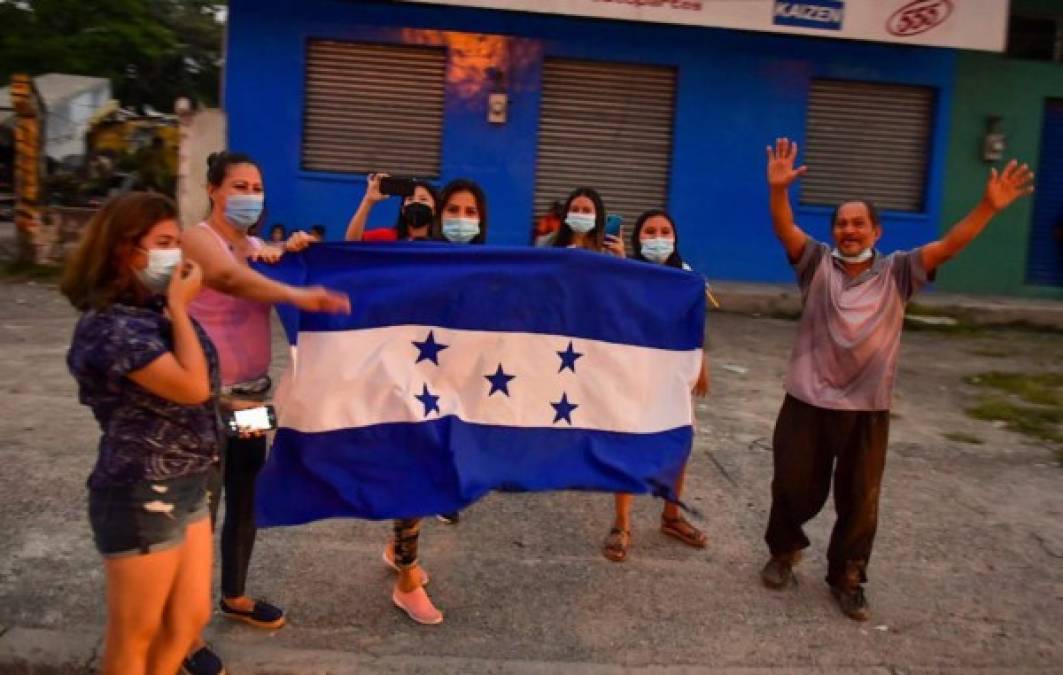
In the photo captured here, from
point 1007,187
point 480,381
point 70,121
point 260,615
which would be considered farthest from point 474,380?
point 70,121

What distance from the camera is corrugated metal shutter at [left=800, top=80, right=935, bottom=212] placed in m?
13.1

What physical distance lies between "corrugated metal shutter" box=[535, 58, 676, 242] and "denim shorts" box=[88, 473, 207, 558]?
10.2m

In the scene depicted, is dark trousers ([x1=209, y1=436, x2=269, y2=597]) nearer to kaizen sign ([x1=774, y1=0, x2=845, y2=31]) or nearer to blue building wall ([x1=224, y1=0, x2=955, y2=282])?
blue building wall ([x1=224, y1=0, x2=955, y2=282])

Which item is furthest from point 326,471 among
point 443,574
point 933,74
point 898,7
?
point 933,74

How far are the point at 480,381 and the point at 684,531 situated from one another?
1.53m

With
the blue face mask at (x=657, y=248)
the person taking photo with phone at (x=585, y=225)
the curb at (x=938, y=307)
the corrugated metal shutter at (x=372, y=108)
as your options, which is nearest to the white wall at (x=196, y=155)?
the corrugated metal shutter at (x=372, y=108)

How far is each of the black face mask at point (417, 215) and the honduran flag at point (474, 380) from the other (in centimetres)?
61

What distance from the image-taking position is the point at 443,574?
4730mm

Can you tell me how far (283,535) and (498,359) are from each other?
1531 mm

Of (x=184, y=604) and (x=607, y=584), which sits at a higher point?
(x=184, y=604)

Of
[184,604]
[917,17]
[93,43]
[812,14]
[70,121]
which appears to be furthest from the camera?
[93,43]

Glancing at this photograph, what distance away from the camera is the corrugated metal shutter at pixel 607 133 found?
41.8 feet

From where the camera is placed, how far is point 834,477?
4.68 m

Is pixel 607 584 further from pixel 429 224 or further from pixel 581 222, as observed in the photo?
pixel 429 224
